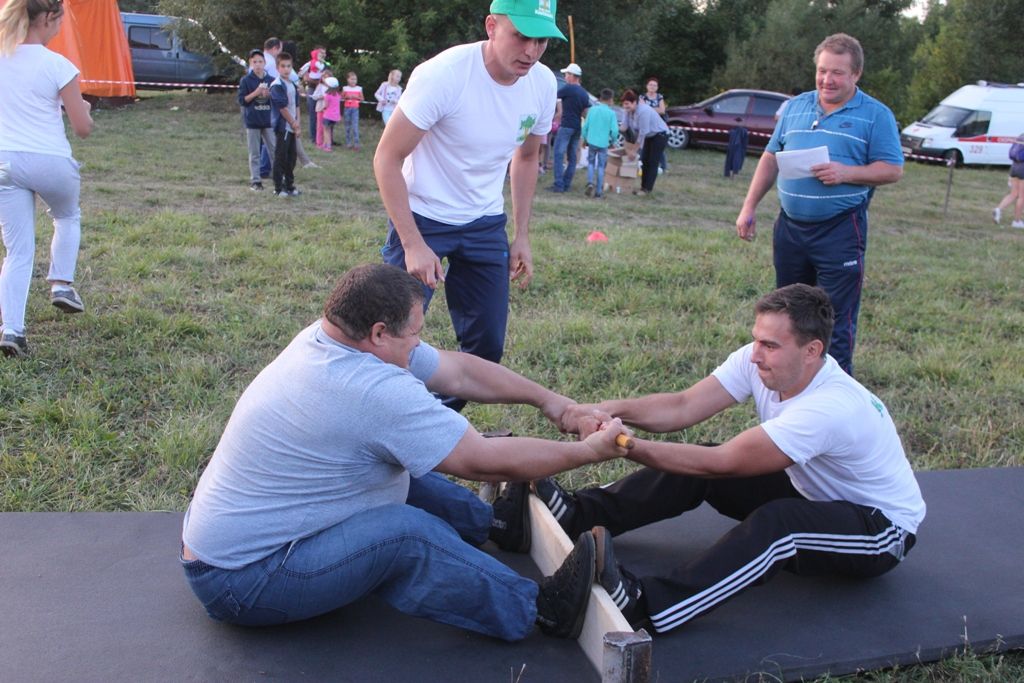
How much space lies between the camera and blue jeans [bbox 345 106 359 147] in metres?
16.8

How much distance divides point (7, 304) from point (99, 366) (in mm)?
567

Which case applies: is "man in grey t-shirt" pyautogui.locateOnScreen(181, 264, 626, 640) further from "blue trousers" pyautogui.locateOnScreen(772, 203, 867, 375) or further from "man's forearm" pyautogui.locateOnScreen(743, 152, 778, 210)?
"man's forearm" pyautogui.locateOnScreen(743, 152, 778, 210)

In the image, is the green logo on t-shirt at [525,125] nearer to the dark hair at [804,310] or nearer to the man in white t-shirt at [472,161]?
the man in white t-shirt at [472,161]

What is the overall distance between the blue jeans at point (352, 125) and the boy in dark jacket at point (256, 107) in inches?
206

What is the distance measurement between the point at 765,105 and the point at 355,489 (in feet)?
65.8

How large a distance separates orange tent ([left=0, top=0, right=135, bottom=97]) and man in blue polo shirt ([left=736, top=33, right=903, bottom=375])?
16379mm

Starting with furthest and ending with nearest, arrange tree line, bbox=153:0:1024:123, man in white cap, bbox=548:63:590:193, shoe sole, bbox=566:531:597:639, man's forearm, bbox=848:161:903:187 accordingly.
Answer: tree line, bbox=153:0:1024:123 < man in white cap, bbox=548:63:590:193 < man's forearm, bbox=848:161:903:187 < shoe sole, bbox=566:531:597:639

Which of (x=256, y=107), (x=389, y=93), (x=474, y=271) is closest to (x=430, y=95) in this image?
(x=474, y=271)

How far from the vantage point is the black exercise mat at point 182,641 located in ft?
8.67

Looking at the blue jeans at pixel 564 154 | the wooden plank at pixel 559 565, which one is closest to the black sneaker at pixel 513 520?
the wooden plank at pixel 559 565

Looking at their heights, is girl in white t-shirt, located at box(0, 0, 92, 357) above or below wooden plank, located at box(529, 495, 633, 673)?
above

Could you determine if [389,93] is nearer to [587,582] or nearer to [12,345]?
[12,345]

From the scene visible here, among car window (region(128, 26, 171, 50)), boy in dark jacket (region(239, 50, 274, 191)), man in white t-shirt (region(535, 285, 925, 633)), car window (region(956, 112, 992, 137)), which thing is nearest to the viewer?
man in white t-shirt (region(535, 285, 925, 633))

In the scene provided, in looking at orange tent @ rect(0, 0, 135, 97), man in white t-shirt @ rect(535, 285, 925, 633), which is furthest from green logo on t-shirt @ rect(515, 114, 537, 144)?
orange tent @ rect(0, 0, 135, 97)
